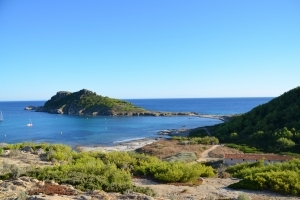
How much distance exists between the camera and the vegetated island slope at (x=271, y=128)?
Result: 38.9 meters

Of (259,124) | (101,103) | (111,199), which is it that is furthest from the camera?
(101,103)

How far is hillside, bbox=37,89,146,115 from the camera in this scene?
128m

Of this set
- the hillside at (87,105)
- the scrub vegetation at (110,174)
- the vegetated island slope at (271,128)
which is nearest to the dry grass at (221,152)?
the vegetated island slope at (271,128)

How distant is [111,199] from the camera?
914cm

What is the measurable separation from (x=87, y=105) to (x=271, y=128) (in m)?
99.4

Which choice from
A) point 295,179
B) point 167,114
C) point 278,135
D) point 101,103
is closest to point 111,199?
point 295,179

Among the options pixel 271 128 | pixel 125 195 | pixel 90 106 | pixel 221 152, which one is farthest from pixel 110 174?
pixel 90 106

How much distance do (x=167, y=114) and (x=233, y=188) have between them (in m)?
111

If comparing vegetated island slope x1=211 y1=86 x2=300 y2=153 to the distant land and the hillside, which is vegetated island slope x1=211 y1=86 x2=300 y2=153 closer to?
the distant land

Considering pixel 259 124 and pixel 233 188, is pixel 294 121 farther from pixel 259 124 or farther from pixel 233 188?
pixel 233 188

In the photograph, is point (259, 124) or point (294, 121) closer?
point (294, 121)

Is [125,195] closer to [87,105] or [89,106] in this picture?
[89,106]

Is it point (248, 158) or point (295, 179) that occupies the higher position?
point (295, 179)

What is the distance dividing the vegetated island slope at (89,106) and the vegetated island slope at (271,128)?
6962 cm
